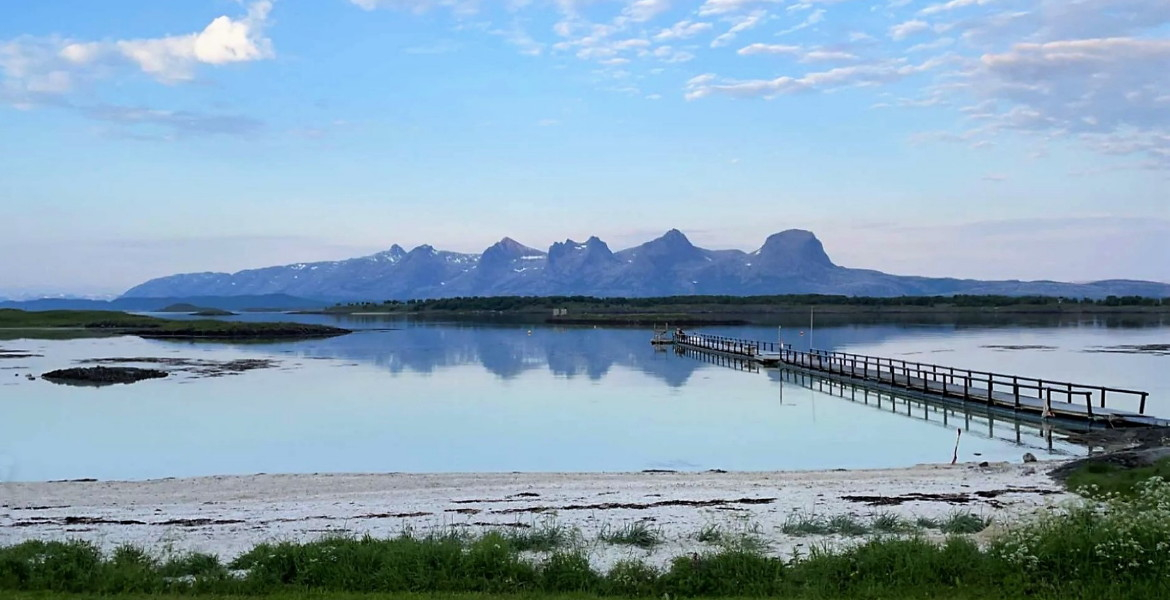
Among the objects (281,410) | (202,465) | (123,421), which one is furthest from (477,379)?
(202,465)

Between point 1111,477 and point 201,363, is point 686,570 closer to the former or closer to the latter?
point 1111,477

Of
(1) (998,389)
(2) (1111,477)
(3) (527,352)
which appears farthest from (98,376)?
(2) (1111,477)

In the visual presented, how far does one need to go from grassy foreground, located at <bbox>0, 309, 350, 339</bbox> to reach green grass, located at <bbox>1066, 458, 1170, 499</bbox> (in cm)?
9093

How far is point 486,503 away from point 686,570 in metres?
7.19

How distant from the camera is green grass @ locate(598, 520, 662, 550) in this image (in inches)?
430

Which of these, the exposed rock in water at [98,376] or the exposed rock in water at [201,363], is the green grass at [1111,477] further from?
the exposed rock in water at [201,363]

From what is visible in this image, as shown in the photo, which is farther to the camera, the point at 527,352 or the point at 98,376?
the point at 527,352

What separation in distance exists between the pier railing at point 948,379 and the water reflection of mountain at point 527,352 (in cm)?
570


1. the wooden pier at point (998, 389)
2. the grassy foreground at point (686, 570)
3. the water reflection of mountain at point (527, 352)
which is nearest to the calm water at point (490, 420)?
the water reflection of mountain at point (527, 352)

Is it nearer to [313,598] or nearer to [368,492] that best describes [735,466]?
[368,492]

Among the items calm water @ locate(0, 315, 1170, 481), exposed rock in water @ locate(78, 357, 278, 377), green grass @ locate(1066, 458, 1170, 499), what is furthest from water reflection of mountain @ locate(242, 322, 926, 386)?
green grass @ locate(1066, 458, 1170, 499)

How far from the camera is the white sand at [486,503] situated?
12.1m

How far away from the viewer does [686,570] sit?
904 centimetres

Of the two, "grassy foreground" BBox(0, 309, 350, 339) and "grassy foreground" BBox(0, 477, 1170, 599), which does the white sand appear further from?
"grassy foreground" BBox(0, 309, 350, 339)
